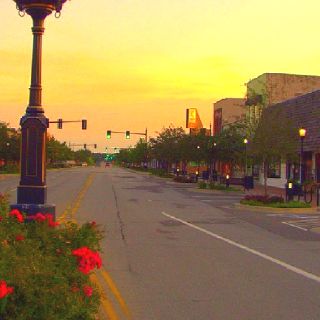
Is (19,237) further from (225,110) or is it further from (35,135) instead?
(225,110)

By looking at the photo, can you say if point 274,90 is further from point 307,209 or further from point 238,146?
point 307,209

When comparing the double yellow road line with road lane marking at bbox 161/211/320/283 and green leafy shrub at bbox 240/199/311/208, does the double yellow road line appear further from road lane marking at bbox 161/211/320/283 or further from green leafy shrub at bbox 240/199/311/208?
green leafy shrub at bbox 240/199/311/208

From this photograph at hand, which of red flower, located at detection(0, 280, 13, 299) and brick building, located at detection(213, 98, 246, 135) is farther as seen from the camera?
brick building, located at detection(213, 98, 246, 135)

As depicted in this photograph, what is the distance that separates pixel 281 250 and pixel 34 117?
6323 millimetres

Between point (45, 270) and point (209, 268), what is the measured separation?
20.0 feet

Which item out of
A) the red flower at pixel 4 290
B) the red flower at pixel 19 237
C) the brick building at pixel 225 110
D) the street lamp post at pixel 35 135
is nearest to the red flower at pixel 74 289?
the red flower at pixel 4 290

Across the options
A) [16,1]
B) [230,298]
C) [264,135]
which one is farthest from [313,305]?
[264,135]

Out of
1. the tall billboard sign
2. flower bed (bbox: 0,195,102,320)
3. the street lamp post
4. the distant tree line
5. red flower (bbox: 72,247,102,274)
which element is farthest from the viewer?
the tall billboard sign

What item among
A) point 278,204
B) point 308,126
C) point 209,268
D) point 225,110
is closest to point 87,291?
point 209,268

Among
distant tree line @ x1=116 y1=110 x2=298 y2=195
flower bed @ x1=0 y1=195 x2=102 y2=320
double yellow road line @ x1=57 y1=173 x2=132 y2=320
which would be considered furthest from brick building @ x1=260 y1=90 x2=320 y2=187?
flower bed @ x1=0 y1=195 x2=102 y2=320

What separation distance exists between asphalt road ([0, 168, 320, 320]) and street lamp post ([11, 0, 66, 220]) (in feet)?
6.42

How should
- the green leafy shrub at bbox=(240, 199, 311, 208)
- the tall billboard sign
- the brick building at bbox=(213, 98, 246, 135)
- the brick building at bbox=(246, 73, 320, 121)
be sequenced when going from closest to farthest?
the green leafy shrub at bbox=(240, 199, 311, 208) → the brick building at bbox=(246, 73, 320, 121) → the brick building at bbox=(213, 98, 246, 135) → the tall billboard sign

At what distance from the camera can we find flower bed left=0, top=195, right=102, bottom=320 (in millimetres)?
4809

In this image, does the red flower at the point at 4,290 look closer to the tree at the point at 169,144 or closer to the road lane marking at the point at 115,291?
the road lane marking at the point at 115,291
